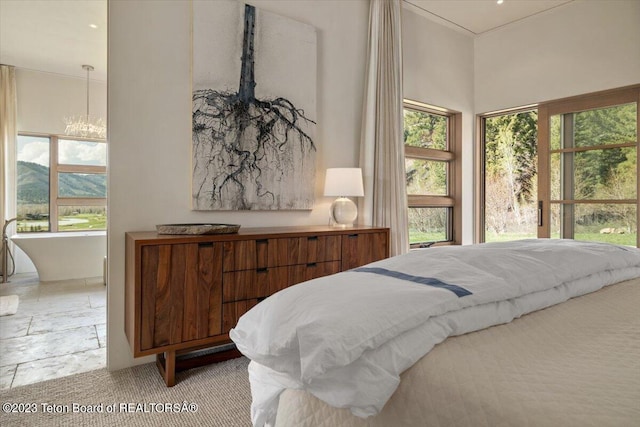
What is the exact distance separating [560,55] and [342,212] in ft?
8.85

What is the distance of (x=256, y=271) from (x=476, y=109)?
335cm

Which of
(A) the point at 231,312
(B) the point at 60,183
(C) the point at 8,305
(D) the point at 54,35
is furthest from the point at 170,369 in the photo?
(B) the point at 60,183

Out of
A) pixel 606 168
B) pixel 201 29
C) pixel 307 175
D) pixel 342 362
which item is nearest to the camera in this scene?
pixel 342 362

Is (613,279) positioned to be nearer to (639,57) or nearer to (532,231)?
(639,57)

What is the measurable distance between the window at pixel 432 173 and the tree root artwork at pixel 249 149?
57.0 inches

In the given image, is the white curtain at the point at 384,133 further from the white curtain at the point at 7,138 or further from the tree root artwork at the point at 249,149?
the white curtain at the point at 7,138

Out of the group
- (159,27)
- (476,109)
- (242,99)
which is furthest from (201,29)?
(476,109)

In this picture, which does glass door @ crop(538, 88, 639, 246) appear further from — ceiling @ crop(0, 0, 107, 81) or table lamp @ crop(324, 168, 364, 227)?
ceiling @ crop(0, 0, 107, 81)

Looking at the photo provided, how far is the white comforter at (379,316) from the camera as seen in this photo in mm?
732

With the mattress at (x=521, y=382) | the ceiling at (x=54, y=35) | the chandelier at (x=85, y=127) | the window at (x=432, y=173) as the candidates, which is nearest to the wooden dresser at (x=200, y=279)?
the mattress at (x=521, y=382)

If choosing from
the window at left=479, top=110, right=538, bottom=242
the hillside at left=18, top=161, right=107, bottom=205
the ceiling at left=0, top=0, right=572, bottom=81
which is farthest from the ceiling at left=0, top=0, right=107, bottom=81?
the window at left=479, top=110, right=538, bottom=242

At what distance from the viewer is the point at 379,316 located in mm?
781

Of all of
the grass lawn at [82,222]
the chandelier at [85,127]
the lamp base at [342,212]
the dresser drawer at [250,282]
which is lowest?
the dresser drawer at [250,282]

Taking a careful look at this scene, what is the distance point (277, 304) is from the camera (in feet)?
3.10
